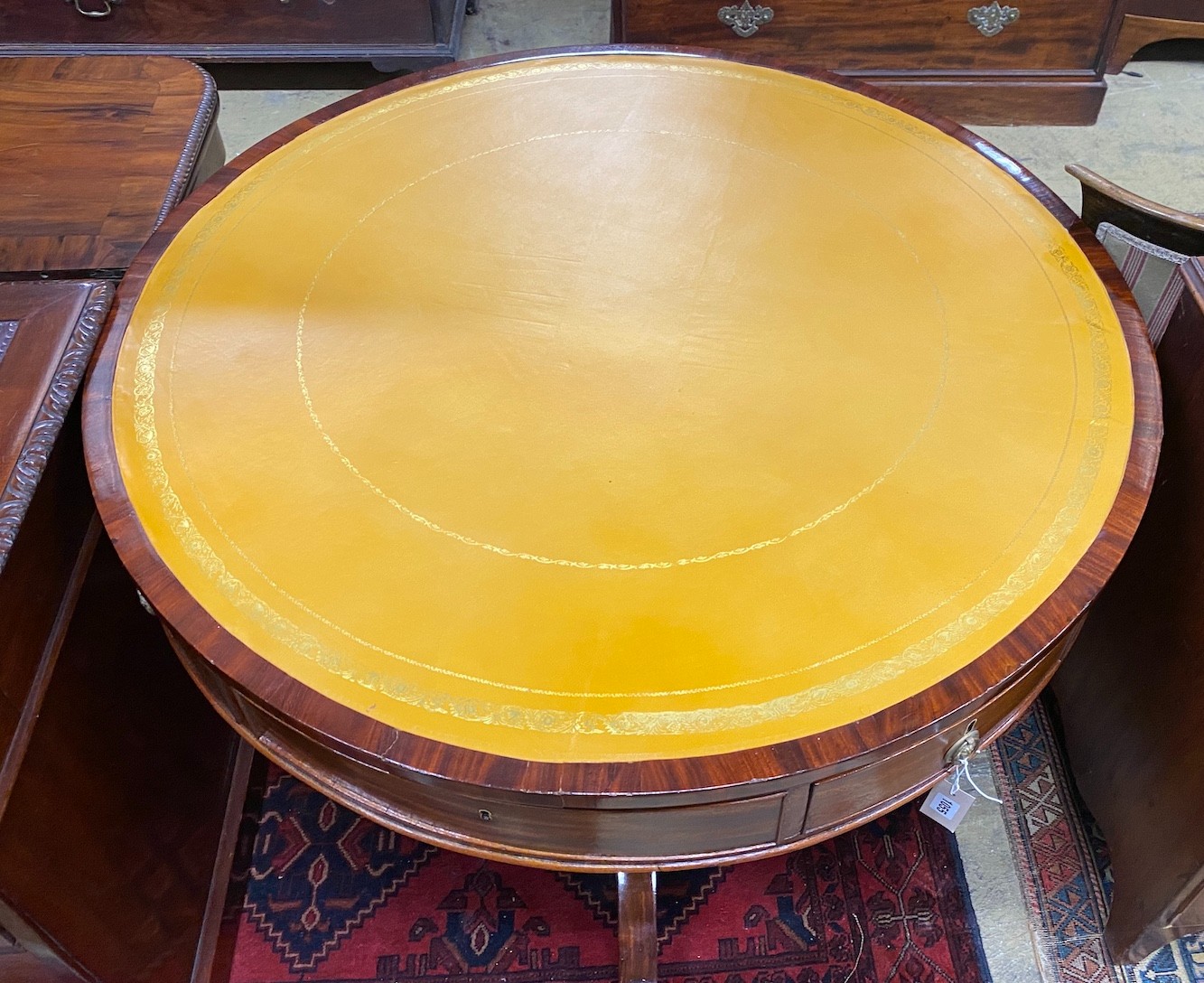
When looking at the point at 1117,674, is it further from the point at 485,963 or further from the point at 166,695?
the point at 166,695

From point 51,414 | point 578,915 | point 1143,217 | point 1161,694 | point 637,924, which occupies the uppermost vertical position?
point 1143,217

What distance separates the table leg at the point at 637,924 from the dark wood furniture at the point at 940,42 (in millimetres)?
1732

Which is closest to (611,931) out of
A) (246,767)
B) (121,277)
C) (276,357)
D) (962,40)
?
(246,767)

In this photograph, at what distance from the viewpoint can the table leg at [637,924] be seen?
106 centimetres

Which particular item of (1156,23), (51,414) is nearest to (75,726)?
(51,414)

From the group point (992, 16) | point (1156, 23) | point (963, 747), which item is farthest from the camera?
point (1156, 23)

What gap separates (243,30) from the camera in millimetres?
2225

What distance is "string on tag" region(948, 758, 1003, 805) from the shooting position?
0.90m

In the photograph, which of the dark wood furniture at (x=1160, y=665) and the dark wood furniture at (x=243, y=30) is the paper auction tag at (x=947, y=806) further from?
the dark wood furniture at (x=243, y=30)

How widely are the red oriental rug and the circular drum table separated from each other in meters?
0.13

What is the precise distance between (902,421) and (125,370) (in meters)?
0.75

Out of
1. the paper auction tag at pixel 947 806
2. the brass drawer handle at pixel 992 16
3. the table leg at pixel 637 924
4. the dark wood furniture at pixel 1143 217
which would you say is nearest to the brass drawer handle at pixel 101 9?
the brass drawer handle at pixel 992 16

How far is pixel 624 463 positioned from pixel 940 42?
171cm

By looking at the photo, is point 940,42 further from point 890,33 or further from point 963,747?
point 963,747
